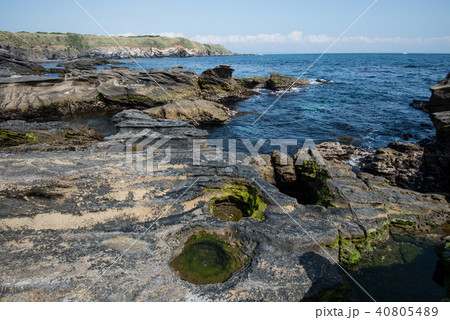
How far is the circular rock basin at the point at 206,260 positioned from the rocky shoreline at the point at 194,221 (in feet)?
0.08

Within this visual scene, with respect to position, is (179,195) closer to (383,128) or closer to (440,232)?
(440,232)

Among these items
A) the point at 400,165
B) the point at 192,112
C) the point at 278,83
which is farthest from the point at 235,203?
Result: the point at 278,83

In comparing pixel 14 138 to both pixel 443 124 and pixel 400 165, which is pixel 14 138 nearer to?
pixel 400 165

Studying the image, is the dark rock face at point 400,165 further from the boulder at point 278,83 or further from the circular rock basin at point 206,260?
the boulder at point 278,83

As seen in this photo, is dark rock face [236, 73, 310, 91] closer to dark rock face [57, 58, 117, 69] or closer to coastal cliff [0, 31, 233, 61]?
coastal cliff [0, 31, 233, 61]

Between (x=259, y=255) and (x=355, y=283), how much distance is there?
2268 mm

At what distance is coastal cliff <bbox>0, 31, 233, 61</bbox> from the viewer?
260 feet

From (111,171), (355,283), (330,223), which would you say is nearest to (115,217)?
(111,171)

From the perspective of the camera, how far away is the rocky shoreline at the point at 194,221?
4.27 m

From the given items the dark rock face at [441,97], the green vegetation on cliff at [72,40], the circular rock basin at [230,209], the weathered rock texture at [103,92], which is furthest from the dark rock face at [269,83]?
the green vegetation on cliff at [72,40]

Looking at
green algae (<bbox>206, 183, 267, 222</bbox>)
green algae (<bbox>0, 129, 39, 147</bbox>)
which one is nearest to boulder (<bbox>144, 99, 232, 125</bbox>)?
green algae (<bbox>0, 129, 39, 147</bbox>)

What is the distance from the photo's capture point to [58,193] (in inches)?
237

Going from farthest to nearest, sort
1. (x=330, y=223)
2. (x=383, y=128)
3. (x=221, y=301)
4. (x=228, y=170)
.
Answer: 1. (x=383, y=128)
2. (x=228, y=170)
3. (x=330, y=223)
4. (x=221, y=301)

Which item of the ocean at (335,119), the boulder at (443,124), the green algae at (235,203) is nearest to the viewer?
the green algae at (235,203)
